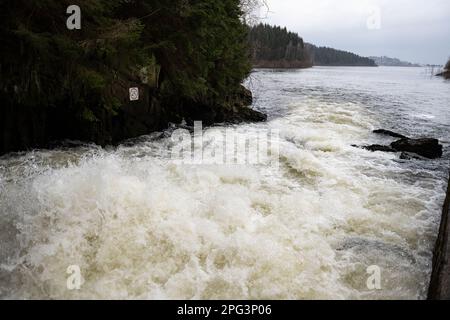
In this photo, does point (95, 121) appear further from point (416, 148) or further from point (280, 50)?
point (280, 50)

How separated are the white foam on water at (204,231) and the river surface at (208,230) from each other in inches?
0.7

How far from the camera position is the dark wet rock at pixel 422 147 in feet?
36.1

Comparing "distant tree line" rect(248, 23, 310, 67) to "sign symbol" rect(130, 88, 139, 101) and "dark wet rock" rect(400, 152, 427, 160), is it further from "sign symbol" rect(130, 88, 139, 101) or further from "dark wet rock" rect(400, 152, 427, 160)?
"sign symbol" rect(130, 88, 139, 101)

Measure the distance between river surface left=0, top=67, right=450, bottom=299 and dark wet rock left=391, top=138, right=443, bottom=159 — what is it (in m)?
2.84

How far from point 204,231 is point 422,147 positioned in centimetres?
879

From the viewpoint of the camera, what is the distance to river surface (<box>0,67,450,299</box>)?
4.45 metres

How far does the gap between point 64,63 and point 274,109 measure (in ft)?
45.5

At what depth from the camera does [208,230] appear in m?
5.39

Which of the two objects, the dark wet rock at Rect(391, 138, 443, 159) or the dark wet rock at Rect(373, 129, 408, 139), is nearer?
the dark wet rock at Rect(391, 138, 443, 159)

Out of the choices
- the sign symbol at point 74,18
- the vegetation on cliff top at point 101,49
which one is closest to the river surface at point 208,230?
the vegetation on cliff top at point 101,49

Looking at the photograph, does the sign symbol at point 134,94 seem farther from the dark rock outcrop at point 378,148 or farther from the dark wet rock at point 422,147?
the dark wet rock at point 422,147

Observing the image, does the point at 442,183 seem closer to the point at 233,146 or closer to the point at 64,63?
the point at 233,146

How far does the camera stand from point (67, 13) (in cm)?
729

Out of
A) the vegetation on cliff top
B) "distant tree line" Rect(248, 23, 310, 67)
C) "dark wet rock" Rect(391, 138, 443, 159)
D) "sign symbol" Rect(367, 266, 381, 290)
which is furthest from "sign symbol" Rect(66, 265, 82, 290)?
"distant tree line" Rect(248, 23, 310, 67)
